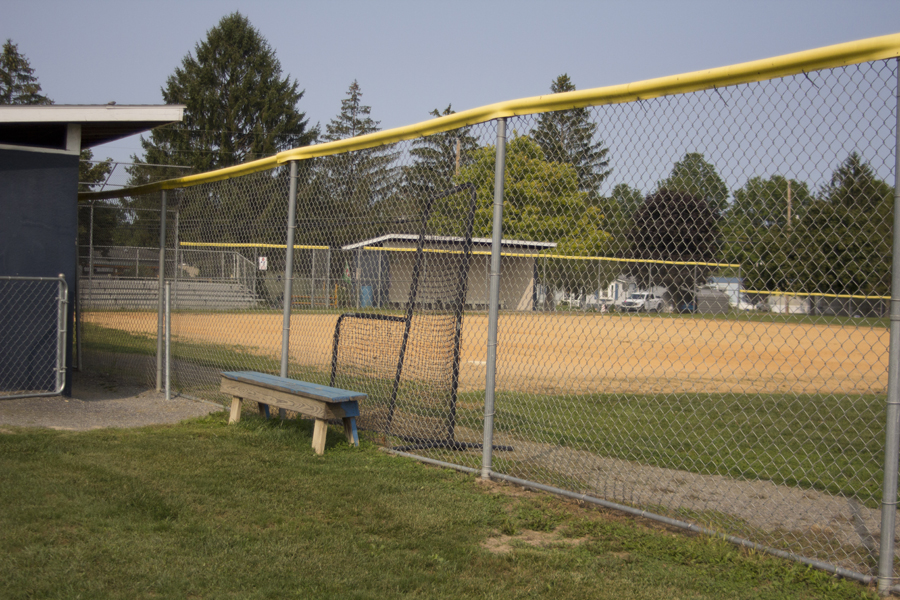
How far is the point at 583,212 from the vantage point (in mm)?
4789

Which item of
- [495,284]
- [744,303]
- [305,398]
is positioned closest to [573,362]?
[305,398]

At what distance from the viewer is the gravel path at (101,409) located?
6.48 metres

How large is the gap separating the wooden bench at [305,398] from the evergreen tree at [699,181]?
301cm

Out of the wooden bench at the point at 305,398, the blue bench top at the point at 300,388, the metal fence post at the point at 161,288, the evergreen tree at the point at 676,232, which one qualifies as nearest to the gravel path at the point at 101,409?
the metal fence post at the point at 161,288

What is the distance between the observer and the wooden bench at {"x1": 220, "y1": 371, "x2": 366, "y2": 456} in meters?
5.38

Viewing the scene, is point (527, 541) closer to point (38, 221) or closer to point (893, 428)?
point (893, 428)

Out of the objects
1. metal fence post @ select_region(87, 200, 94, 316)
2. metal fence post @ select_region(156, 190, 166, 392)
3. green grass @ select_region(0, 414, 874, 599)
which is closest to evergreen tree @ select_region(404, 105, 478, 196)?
green grass @ select_region(0, 414, 874, 599)

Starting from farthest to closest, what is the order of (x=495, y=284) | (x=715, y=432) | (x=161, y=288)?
(x=161, y=288), (x=715, y=432), (x=495, y=284)

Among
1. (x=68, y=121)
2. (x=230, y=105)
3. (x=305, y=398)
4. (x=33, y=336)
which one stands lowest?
(x=305, y=398)

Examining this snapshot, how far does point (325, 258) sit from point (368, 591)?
477 cm

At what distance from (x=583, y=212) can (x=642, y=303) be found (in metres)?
1.59

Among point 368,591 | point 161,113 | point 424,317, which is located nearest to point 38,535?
point 368,591

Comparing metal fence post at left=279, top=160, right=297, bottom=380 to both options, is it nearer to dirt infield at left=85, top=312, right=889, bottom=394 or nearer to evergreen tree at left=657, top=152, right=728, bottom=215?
dirt infield at left=85, top=312, right=889, bottom=394

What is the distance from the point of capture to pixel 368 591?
305cm
